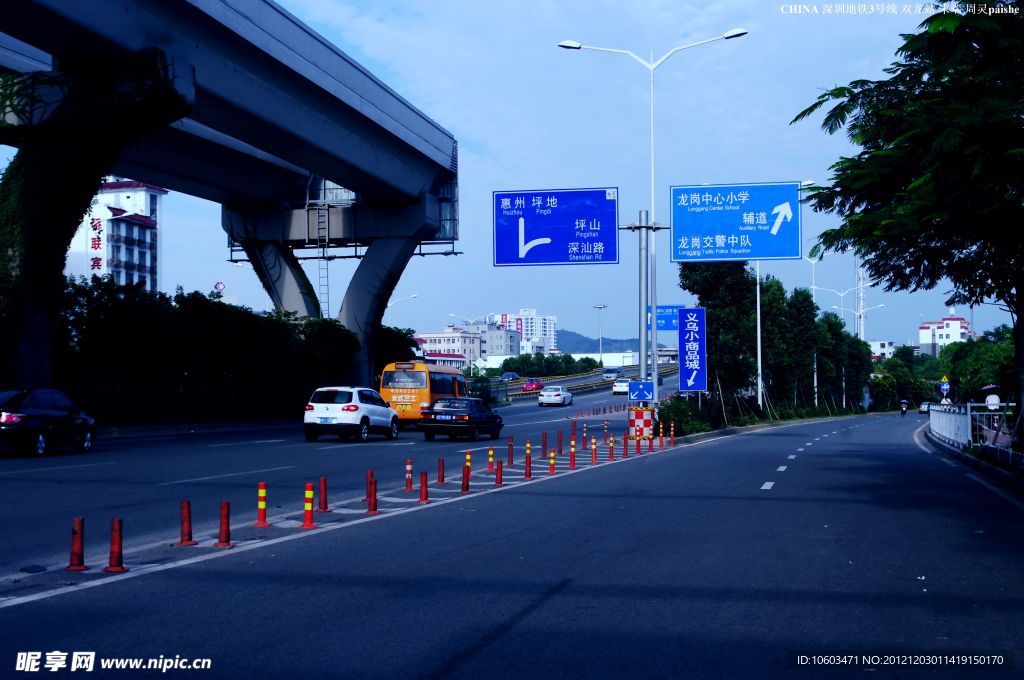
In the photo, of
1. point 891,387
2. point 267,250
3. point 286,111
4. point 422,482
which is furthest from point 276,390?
point 891,387

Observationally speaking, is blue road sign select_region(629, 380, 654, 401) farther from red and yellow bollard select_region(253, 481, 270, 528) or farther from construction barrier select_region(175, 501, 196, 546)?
construction barrier select_region(175, 501, 196, 546)

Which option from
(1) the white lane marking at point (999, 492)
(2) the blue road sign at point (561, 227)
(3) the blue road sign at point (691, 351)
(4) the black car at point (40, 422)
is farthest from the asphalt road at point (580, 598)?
(3) the blue road sign at point (691, 351)

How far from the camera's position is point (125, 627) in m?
7.36

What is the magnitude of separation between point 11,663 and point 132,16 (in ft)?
89.3

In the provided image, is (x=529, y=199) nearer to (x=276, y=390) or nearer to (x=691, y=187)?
(x=691, y=187)

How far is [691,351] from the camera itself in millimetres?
43031

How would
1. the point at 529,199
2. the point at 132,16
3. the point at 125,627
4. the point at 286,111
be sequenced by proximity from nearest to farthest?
1. the point at 125,627
2. the point at 132,16
3. the point at 529,199
4. the point at 286,111

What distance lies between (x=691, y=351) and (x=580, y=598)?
35.2m

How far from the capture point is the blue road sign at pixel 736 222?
3091 centimetres

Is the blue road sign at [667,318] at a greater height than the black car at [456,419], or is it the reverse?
the blue road sign at [667,318]

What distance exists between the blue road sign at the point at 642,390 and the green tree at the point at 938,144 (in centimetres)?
1770

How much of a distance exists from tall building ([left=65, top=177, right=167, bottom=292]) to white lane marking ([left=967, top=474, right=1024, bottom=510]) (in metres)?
108

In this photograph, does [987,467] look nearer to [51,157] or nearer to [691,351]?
[691,351]

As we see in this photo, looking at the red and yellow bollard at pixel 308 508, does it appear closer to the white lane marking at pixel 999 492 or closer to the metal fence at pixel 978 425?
the white lane marking at pixel 999 492
